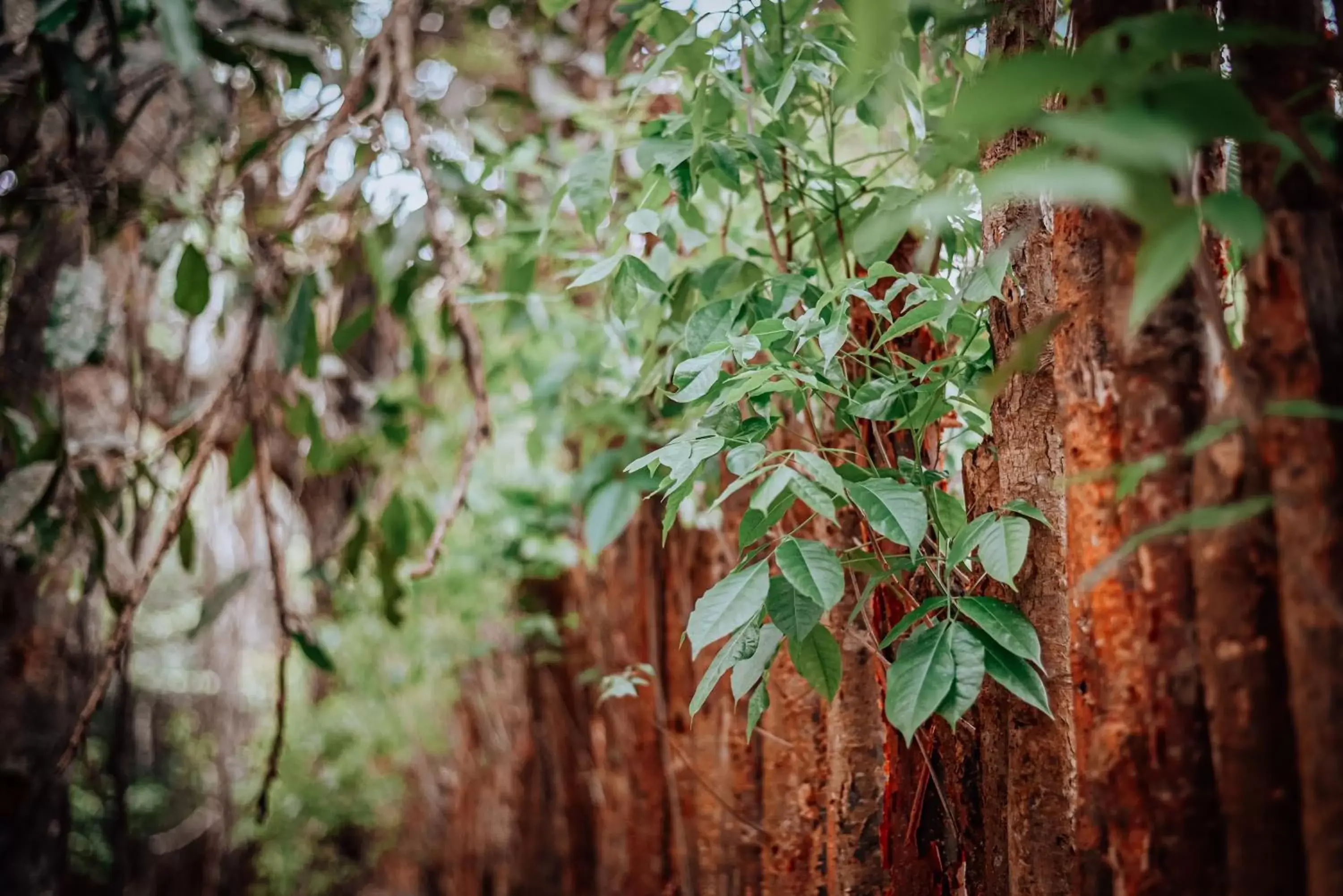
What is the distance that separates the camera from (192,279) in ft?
4.40

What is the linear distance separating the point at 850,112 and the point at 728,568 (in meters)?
0.77

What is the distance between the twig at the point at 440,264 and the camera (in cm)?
106

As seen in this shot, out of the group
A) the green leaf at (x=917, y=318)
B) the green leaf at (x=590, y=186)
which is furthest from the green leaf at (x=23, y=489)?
the green leaf at (x=917, y=318)

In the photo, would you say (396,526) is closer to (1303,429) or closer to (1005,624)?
(1005,624)

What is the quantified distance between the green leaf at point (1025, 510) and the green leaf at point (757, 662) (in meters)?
0.22

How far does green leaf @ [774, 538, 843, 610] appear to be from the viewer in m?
0.63

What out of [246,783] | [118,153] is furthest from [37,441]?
[246,783]

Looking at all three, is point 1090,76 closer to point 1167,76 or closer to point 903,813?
point 1167,76

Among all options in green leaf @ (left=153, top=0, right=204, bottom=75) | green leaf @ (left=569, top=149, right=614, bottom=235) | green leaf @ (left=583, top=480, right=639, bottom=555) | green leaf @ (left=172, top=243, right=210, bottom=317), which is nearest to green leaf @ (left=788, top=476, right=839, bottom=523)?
green leaf @ (left=569, top=149, right=614, bottom=235)

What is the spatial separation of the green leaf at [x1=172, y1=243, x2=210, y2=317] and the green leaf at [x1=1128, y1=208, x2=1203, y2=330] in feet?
4.51

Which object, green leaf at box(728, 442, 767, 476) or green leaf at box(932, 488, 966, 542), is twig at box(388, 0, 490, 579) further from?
green leaf at box(932, 488, 966, 542)

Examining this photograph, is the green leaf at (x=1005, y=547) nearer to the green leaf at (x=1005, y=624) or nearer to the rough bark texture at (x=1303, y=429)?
the green leaf at (x=1005, y=624)

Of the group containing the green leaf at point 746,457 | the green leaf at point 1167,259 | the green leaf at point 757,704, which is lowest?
the green leaf at point 757,704

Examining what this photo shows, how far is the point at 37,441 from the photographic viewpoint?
1368mm
